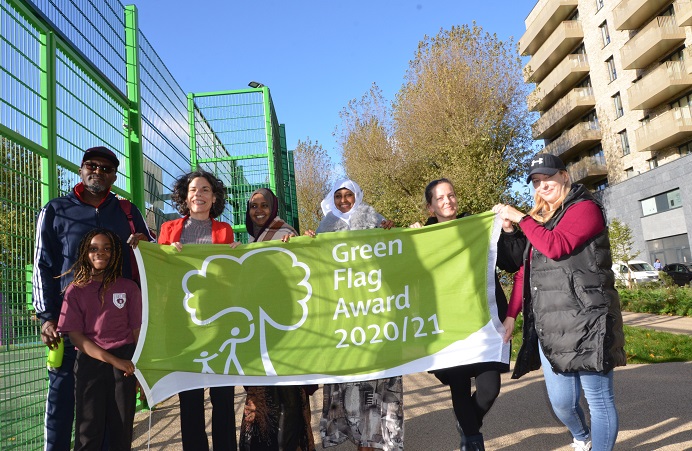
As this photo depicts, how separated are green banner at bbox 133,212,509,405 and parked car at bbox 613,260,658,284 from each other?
73.4ft

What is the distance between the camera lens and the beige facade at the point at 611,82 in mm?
31828

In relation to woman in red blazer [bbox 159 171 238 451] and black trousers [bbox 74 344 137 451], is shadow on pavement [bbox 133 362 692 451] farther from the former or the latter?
black trousers [bbox 74 344 137 451]

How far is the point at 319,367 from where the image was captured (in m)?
4.14

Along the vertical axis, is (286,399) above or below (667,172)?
below

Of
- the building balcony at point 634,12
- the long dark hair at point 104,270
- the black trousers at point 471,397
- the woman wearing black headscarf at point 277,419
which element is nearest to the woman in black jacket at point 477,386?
the black trousers at point 471,397

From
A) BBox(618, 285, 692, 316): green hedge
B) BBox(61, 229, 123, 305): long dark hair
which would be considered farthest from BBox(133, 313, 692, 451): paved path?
BBox(618, 285, 692, 316): green hedge

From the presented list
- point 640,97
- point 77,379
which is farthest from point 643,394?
point 640,97

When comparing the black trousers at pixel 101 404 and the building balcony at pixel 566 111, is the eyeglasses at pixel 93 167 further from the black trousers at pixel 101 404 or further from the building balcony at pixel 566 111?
Answer: the building balcony at pixel 566 111

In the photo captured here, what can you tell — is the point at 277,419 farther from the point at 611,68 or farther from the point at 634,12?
the point at 611,68

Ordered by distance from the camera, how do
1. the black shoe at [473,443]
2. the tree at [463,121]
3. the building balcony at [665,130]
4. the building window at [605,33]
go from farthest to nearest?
the building window at [605,33]
the building balcony at [665,130]
the tree at [463,121]
the black shoe at [473,443]

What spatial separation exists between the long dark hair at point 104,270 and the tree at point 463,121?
60.5 feet

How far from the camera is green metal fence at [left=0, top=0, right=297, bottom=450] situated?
4.10m

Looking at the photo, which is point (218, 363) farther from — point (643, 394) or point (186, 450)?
point (643, 394)

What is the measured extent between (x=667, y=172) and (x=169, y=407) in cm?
3171
